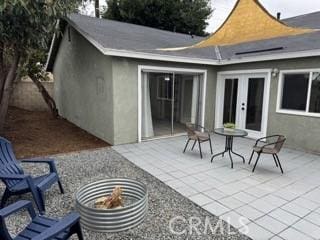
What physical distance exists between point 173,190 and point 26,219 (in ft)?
7.57

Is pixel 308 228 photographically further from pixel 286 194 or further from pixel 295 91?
pixel 295 91

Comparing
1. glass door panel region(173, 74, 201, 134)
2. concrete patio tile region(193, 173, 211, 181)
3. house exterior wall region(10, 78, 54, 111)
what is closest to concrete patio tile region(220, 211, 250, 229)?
concrete patio tile region(193, 173, 211, 181)

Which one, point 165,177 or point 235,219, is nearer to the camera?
point 235,219

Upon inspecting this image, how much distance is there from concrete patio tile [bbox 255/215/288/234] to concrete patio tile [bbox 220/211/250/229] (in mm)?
171

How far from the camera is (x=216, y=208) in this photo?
3.52 meters

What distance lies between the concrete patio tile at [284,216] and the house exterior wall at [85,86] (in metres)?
4.77

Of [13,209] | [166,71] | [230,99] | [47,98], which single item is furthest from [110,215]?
[47,98]

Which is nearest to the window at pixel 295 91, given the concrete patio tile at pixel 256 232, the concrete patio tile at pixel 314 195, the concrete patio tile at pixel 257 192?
the concrete patio tile at pixel 314 195

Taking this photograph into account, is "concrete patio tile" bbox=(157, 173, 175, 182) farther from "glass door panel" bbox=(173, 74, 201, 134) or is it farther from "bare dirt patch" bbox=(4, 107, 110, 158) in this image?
"glass door panel" bbox=(173, 74, 201, 134)

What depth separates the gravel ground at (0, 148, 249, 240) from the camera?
2898mm

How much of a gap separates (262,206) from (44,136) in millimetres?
7208

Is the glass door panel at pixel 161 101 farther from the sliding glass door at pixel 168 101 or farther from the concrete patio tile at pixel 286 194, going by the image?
the concrete patio tile at pixel 286 194

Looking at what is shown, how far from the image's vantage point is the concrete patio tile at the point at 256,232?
2.87 m

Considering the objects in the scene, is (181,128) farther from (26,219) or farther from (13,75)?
(26,219)
